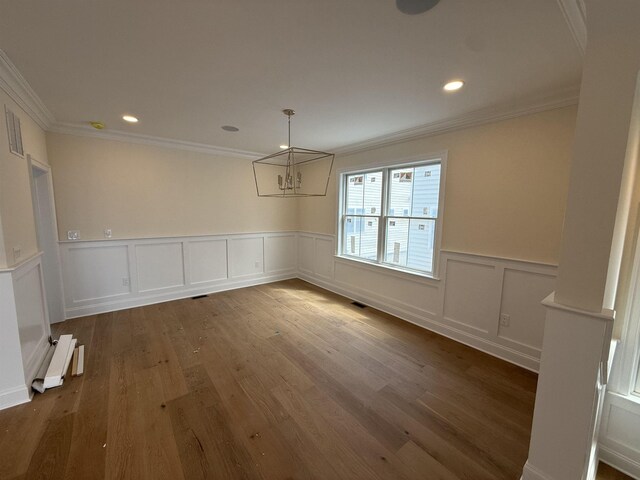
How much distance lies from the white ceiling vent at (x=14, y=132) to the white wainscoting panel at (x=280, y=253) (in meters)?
3.40

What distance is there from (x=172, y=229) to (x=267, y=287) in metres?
1.92

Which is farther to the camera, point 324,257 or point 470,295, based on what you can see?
point 324,257

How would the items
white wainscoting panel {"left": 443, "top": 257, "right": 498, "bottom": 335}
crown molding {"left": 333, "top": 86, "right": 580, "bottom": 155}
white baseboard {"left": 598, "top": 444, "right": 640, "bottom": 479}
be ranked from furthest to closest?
white wainscoting panel {"left": 443, "top": 257, "right": 498, "bottom": 335} → crown molding {"left": 333, "top": 86, "right": 580, "bottom": 155} → white baseboard {"left": 598, "top": 444, "right": 640, "bottom": 479}

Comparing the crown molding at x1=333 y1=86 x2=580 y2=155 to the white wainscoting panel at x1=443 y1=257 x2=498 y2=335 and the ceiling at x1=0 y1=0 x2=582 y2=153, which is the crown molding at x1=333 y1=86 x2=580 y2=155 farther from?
the white wainscoting panel at x1=443 y1=257 x2=498 y2=335

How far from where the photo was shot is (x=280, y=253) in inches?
215

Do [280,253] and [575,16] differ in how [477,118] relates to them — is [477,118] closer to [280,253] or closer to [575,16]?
[575,16]

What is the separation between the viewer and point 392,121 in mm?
2986

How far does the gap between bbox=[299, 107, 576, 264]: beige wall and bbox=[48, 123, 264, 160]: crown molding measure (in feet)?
10.1

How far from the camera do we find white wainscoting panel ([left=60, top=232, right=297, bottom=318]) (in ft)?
11.5

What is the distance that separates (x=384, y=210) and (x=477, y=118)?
160 centimetres

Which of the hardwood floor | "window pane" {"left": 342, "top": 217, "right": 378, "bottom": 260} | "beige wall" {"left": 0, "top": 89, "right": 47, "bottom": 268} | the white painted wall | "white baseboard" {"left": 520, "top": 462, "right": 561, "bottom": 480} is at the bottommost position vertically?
the hardwood floor

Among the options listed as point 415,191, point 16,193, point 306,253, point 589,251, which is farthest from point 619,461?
point 16,193

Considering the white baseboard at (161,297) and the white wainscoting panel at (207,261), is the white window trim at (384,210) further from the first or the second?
the white wainscoting panel at (207,261)

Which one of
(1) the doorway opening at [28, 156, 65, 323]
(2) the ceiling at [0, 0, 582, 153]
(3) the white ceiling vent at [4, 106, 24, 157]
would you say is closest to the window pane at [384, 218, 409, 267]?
(2) the ceiling at [0, 0, 582, 153]
